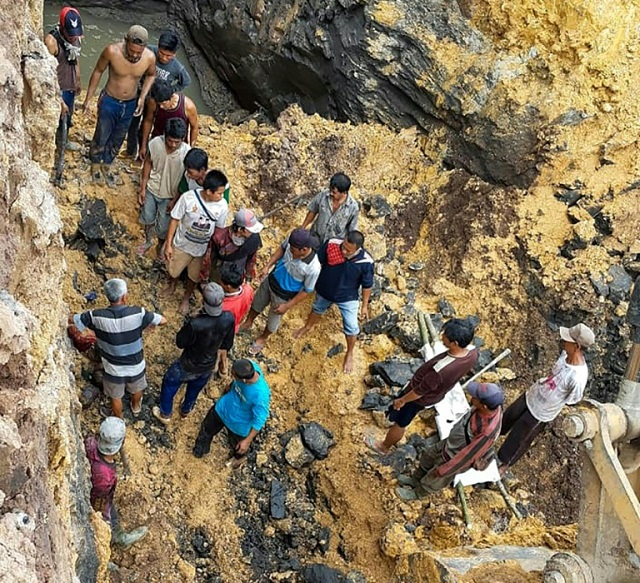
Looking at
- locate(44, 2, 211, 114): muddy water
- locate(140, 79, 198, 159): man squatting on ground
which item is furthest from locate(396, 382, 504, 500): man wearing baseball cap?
locate(44, 2, 211, 114): muddy water

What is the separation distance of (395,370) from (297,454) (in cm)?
117

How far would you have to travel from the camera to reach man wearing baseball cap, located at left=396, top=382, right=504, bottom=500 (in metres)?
5.38

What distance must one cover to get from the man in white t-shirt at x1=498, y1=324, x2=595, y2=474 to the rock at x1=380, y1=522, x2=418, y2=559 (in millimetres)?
1059

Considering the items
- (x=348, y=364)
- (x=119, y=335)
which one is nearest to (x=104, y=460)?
(x=119, y=335)

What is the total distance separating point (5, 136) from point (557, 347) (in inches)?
214

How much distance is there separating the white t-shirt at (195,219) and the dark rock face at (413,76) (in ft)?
10.8

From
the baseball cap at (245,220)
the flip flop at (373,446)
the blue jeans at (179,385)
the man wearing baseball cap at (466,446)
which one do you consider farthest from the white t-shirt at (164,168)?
the man wearing baseball cap at (466,446)

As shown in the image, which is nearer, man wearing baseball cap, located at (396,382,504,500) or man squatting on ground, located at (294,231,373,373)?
man wearing baseball cap, located at (396,382,504,500)

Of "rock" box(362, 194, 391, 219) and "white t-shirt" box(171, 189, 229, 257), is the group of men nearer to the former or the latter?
"white t-shirt" box(171, 189, 229, 257)

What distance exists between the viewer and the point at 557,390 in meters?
5.98

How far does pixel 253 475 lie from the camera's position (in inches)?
250

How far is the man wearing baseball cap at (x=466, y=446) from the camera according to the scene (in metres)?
5.38

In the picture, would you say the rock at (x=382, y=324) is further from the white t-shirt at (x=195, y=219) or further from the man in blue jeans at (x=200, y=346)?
the white t-shirt at (x=195, y=219)

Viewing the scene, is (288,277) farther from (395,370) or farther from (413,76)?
(413,76)
